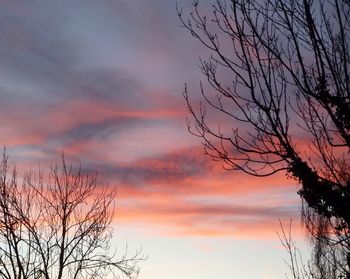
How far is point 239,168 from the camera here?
5.90 meters

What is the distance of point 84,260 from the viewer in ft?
66.4

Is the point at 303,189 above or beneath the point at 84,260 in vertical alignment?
beneath

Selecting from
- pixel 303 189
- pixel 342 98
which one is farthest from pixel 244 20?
pixel 303 189

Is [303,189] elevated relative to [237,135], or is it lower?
lower

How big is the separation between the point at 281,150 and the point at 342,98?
0.90m

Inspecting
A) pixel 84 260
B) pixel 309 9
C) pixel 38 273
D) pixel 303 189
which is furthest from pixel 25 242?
pixel 309 9

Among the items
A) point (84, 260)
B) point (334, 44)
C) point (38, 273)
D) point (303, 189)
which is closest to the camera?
point (334, 44)

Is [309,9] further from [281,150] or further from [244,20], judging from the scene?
[281,150]

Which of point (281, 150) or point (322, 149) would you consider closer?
point (281, 150)

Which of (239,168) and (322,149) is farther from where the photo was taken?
(322,149)

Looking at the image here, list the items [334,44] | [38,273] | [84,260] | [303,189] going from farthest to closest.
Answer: [84,260] < [38,273] < [303,189] < [334,44]

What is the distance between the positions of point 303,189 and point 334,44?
6.07 feet

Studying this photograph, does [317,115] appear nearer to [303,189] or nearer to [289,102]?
[289,102]

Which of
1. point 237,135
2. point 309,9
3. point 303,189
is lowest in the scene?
point 303,189
